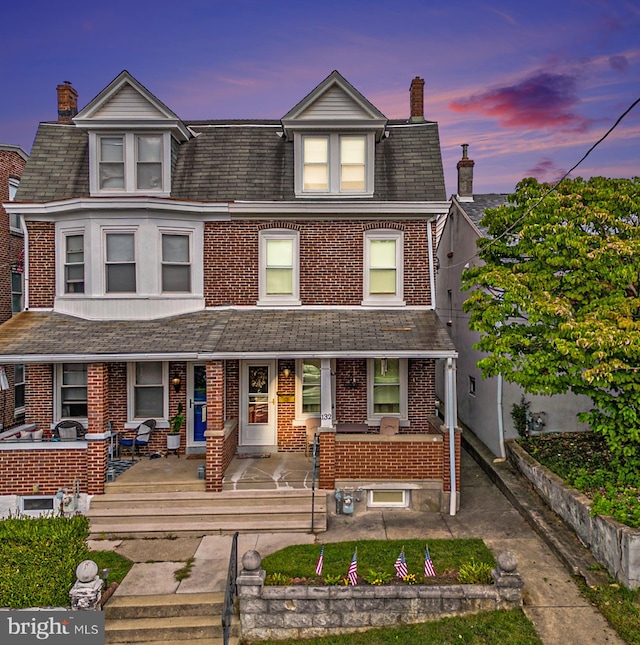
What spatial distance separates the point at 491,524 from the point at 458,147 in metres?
15.8

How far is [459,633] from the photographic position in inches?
238

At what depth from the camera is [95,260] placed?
38.1ft

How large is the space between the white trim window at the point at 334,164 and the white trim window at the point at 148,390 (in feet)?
20.8

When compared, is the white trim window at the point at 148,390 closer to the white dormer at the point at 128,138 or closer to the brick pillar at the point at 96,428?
the brick pillar at the point at 96,428

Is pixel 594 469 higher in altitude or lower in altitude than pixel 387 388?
lower

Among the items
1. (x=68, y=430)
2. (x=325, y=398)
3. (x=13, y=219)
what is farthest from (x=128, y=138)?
(x=325, y=398)

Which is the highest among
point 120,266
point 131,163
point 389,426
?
point 131,163

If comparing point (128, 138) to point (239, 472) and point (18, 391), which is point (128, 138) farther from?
point (18, 391)

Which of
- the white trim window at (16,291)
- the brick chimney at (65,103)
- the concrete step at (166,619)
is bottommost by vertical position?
the concrete step at (166,619)

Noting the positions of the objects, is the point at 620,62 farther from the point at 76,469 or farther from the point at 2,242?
the point at 2,242

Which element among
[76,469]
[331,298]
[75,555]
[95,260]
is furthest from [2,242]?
[75,555]

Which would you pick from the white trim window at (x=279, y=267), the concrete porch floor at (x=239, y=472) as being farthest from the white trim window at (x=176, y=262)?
the concrete porch floor at (x=239, y=472)

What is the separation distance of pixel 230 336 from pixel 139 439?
4.05 meters

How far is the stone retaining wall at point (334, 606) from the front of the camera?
6.27m
